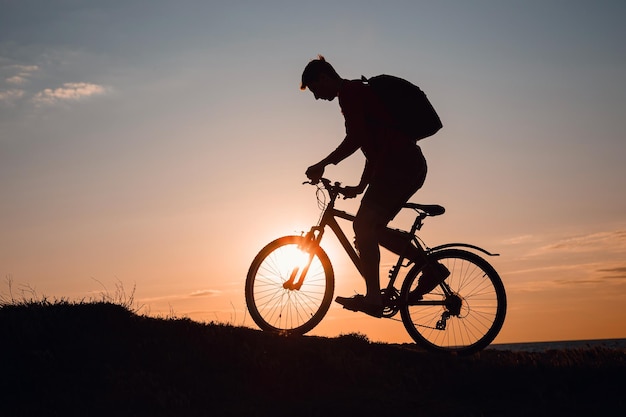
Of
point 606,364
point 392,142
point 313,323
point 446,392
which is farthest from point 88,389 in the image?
point 606,364

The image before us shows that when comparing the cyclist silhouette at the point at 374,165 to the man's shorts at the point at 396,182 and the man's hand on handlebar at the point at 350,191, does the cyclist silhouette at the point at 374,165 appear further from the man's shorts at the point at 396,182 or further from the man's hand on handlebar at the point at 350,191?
the man's hand on handlebar at the point at 350,191

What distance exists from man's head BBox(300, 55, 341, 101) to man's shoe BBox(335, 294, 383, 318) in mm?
2737

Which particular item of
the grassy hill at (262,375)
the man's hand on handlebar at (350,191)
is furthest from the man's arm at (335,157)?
the grassy hill at (262,375)

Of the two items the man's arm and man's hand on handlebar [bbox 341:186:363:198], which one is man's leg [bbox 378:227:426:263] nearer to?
man's hand on handlebar [bbox 341:186:363:198]

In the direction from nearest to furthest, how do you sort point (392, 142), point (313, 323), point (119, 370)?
point (119, 370) < point (392, 142) < point (313, 323)

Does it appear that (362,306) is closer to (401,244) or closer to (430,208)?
(401,244)

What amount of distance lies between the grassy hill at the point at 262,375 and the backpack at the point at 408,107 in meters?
3.01

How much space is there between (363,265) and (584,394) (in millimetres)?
3134

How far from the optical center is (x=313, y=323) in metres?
10.1

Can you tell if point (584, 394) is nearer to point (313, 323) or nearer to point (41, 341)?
point (313, 323)

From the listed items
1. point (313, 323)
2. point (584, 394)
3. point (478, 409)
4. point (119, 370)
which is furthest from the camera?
point (313, 323)

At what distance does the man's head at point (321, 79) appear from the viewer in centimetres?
940

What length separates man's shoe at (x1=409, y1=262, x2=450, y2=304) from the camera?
9.67m

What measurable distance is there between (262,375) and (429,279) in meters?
2.63
